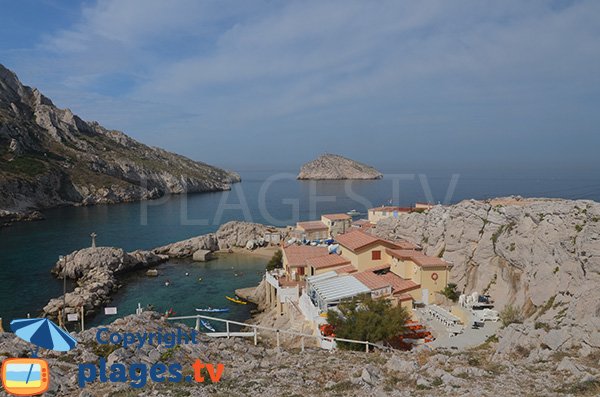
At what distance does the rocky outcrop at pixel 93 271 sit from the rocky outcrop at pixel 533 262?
27966 millimetres

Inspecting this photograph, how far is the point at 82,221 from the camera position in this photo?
84.7 m

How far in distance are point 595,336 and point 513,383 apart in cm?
476

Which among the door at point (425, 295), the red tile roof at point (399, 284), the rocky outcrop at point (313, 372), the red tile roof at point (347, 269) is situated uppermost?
the rocky outcrop at point (313, 372)

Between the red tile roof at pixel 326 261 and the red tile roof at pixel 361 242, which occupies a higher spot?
the red tile roof at pixel 361 242

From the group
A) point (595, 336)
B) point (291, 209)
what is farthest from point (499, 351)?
point (291, 209)

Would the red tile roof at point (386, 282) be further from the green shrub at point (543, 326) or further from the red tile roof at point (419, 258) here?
the green shrub at point (543, 326)

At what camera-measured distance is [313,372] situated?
1127 cm

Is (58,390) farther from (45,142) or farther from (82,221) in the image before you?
(45,142)

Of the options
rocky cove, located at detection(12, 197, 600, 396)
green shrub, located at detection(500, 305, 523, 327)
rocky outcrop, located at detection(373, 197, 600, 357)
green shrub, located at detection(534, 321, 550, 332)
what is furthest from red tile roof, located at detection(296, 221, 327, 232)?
green shrub, located at detection(534, 321, 550, 332)

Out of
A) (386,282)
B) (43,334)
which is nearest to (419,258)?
(386,282)

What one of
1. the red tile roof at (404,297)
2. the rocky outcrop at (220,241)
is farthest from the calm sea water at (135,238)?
the red tile roof at (404,297)

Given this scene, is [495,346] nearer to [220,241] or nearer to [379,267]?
[379,267]

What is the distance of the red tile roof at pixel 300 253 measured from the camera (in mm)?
34284

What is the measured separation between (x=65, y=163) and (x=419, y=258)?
120 meters
